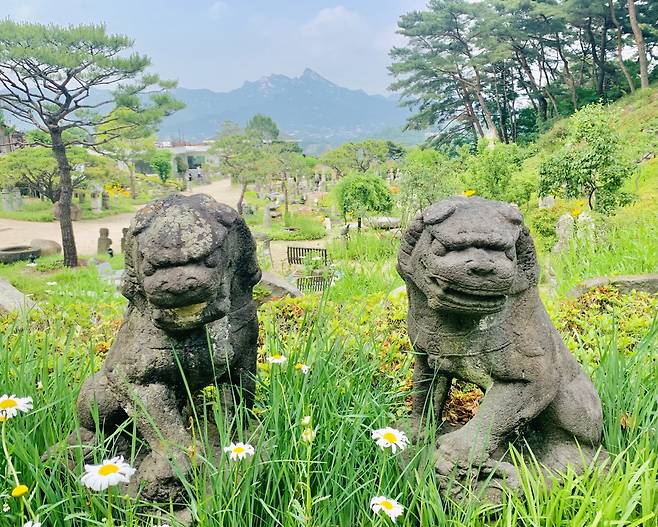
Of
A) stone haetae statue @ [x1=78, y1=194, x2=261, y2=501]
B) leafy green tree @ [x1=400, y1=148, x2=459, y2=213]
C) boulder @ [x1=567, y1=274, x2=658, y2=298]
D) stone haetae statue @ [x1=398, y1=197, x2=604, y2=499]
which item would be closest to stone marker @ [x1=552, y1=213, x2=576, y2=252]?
boulder @ [x1=567, y1=274, x2=658, y2=298]

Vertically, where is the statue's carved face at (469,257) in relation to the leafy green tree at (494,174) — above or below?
below

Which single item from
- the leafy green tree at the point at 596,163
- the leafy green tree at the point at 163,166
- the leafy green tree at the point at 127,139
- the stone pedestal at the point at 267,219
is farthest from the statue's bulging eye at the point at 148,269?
the leafy green tree at the point at 163,166

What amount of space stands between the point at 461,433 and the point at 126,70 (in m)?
12.6

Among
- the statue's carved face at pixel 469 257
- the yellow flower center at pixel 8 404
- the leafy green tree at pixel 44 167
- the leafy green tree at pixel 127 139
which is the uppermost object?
the leafy green tree at pixel 127 139

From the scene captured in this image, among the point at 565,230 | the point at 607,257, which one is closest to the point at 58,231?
the point at 565,230

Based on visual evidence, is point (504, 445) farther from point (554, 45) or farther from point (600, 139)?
point (554, 45)

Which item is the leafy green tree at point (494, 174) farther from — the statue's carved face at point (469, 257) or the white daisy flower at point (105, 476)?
the white daisy flower at point (105, 476)

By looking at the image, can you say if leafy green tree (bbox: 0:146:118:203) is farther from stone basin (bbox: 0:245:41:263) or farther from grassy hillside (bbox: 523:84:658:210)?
grassy hillside (bbox: 523:84:658:210)

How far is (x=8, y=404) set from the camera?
1304mm

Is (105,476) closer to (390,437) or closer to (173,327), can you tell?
(173,327)

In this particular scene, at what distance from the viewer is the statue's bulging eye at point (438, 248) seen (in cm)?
137

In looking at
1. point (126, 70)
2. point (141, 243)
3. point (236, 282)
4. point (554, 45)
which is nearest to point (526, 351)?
point (236, 282)

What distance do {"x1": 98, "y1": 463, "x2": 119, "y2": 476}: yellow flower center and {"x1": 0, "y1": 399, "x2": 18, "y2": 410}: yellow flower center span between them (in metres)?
0.43

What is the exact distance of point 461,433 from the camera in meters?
1.48
